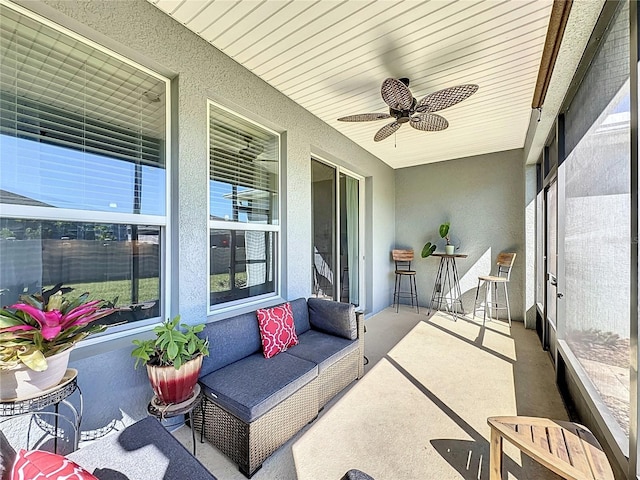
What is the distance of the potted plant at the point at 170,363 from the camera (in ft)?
5.20

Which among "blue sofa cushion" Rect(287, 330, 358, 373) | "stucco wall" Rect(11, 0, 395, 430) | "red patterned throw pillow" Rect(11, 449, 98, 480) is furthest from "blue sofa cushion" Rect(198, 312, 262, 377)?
"red patterned throw pillow" Rect(11, 449, 98, 480)

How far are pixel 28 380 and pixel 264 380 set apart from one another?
116cm

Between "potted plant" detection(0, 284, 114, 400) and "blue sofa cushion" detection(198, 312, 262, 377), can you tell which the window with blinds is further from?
"blue sofa cushion" detection(198, 312, 262, 377)

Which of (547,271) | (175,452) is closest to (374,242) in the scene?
(547,271)

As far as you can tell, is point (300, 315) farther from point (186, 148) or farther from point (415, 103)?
point (415, 103)

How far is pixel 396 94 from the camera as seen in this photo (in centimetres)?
223

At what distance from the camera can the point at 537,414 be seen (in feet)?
7.09

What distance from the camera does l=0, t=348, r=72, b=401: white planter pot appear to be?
1120 mm

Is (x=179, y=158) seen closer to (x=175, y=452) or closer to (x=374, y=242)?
(x=175, y=452)

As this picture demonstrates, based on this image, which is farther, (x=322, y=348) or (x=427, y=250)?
(x=427, y=250)

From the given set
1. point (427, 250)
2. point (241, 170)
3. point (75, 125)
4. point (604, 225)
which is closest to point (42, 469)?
point (75, 125)

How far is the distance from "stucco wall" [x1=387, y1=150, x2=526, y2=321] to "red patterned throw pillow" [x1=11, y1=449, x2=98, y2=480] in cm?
532

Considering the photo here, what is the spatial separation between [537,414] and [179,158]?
3.38 m

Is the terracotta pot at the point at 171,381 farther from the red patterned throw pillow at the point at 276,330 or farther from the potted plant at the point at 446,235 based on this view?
the potted plant at the point at 446,235
